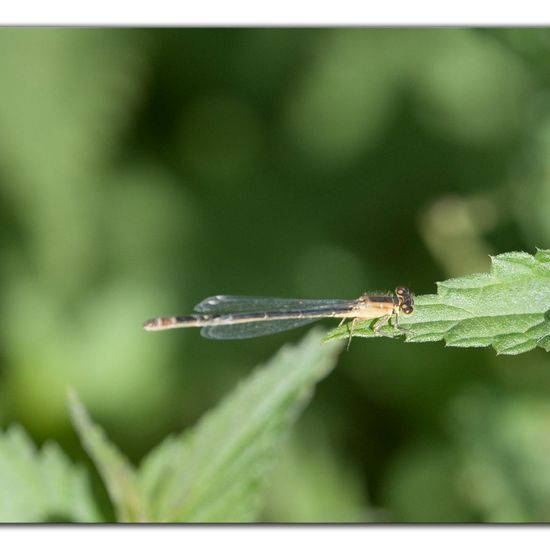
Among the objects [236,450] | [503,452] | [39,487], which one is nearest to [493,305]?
[236,450]

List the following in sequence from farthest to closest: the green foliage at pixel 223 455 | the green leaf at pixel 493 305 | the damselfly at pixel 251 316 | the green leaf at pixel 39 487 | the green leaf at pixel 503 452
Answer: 1. the green leaf at pixel 503 452
2. the damselfly at pixel 251 316
3. the green leaf at pixel 39 487
4. the green foliage at pixel 223 455
5. the green leaf at pixel 493 305

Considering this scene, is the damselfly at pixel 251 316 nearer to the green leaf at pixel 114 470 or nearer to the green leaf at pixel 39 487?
the green leaf at pixel 39 487

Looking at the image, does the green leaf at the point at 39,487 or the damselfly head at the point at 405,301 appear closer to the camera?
the damselfly head at the point at 405,301

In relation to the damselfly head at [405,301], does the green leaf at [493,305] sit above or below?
below

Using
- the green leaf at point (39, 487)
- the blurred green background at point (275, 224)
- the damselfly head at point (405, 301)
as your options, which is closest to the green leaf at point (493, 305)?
the damselfly head at point (405, 301)

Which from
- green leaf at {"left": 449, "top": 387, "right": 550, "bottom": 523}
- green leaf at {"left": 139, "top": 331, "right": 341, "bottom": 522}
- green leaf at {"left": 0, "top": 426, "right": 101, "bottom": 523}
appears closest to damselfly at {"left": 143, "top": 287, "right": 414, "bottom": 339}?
green leaf at {"left": 139, "top": 331, "right": 341, "bottom": 522}

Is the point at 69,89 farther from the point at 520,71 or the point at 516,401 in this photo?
the point at 516,401
